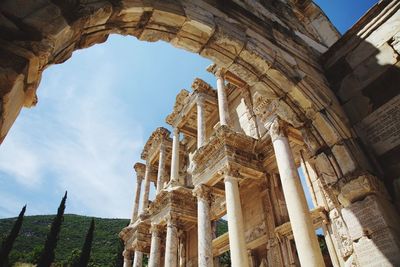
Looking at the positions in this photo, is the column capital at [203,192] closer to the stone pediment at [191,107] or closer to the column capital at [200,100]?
the column capital at [200,100]

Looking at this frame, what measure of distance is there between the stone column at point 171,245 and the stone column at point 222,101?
15.2ft

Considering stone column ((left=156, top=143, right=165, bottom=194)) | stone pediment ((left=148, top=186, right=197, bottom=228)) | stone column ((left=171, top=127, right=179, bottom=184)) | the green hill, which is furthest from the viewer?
the green hill

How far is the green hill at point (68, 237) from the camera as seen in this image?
1655 inches

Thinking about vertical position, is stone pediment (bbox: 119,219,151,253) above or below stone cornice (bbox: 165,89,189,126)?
below

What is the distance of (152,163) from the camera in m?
18.2

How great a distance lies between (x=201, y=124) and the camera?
1264 centimetres

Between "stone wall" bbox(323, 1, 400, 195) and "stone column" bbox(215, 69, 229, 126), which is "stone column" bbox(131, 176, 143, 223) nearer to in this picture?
"stone column" bbox(215, 69, 229, 126)

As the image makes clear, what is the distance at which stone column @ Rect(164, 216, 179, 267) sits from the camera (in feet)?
35.2

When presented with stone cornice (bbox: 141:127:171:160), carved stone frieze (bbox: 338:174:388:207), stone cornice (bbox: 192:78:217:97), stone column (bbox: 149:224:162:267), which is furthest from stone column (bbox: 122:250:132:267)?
carved stone frieze (bbox: 338:174:388:207)

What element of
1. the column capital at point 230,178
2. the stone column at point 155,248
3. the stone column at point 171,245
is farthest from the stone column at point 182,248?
the column capital at point 230,178

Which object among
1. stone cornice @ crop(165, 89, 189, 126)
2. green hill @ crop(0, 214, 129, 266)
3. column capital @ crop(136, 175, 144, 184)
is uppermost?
green hill @ crop(0, 214, 129, 266)

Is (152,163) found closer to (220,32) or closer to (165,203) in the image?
(165,203)

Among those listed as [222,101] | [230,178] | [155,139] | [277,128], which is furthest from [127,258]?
[277,128]

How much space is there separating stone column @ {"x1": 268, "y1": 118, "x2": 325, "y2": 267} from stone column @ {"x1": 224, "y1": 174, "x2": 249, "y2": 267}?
2.17 m
